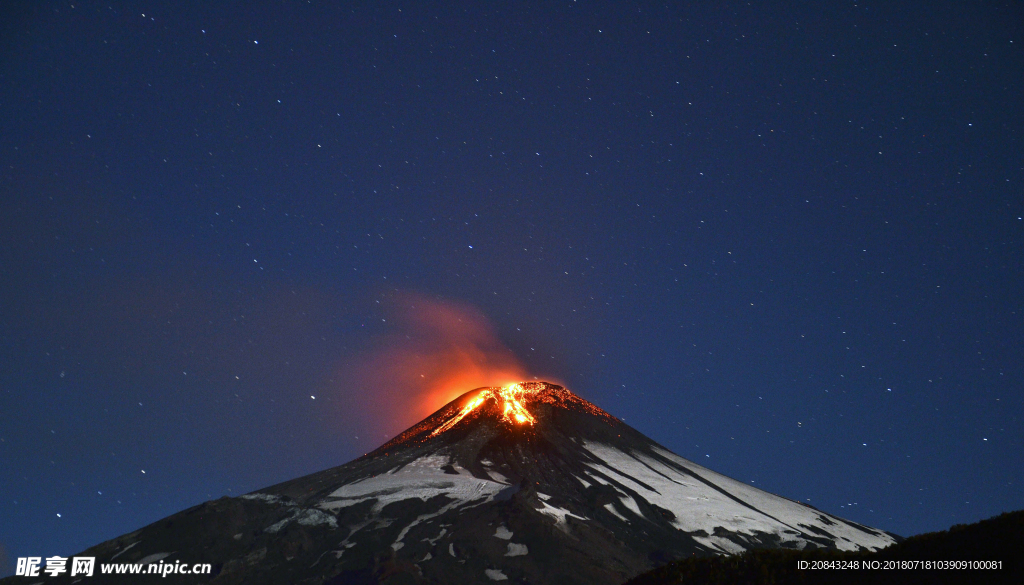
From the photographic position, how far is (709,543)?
A: 96.4 m

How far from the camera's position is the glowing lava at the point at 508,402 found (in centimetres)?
15400

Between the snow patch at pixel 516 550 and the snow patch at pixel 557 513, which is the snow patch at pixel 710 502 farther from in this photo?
the snow patch at pixel 516 550

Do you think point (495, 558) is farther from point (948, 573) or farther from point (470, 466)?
point (948, 573)

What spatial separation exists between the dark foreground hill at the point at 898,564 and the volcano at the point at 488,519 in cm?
5360

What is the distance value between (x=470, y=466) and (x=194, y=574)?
51.5m

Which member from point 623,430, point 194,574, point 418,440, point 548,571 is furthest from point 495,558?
point 623,430

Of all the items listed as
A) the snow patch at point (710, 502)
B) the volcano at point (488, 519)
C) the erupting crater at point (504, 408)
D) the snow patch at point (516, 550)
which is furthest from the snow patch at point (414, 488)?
the erupting crater at point (504, 408)

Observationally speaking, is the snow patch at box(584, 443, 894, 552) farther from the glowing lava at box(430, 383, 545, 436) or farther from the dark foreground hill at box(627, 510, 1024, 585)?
the dark foreground hill at box(627, 510, 1024, 585)

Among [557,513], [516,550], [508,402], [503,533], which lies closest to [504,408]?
[508,402]

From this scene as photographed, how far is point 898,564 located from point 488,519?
73881 millimetres

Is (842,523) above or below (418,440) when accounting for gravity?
below

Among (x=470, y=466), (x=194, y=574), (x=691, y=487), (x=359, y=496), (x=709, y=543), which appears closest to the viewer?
(x=194, y=574)

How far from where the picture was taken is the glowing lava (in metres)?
154

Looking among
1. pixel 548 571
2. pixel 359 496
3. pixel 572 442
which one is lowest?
pixel 548 571
